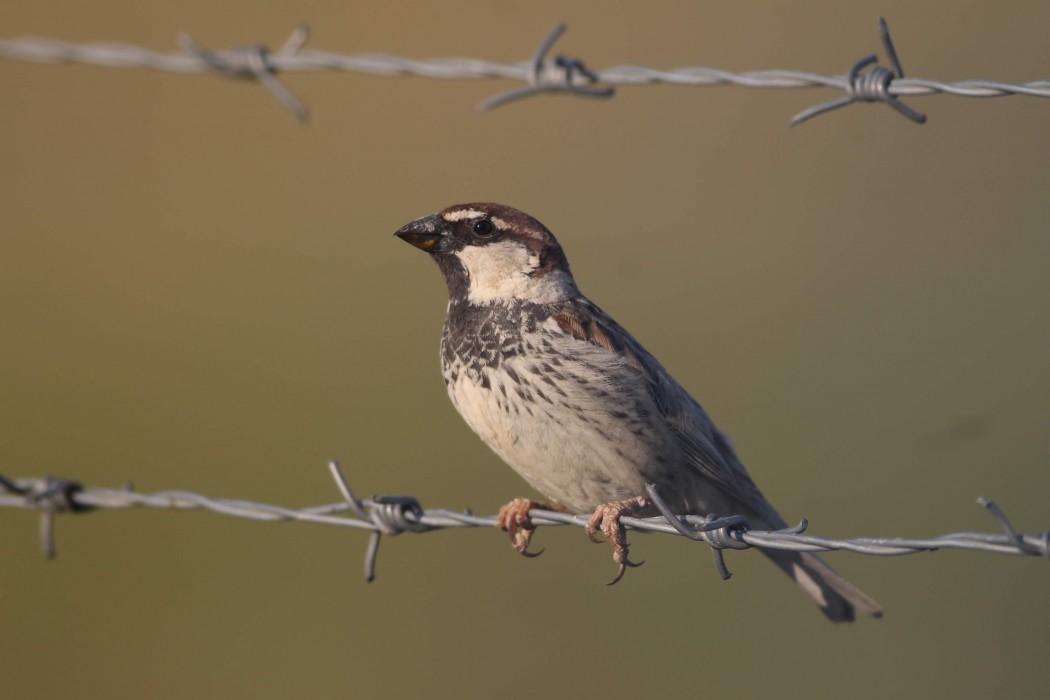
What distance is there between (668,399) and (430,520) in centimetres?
116

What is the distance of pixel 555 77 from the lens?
360 cm

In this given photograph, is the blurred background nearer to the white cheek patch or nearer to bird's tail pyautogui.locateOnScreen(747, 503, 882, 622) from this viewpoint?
bird's tail pyautogui.locateOnScreen(747, 503, 882, 622)

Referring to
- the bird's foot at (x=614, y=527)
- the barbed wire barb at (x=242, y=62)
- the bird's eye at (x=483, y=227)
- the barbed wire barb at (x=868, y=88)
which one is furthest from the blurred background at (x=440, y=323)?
the barbed wire barb at (x=868, y=88)

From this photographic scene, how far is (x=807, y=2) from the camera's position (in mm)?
12227

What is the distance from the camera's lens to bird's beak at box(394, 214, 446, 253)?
4715 millimetres

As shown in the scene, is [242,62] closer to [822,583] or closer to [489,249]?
[489,249]

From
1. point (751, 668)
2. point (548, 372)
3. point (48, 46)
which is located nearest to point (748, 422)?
point (751, 668)

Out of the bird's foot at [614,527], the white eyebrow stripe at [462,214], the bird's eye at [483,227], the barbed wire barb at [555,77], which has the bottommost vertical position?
the bird's foot at [614,527]

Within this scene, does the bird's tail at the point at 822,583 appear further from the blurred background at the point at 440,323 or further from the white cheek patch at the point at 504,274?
the blurred background at the point at 440,323

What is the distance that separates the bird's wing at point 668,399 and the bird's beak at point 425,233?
0.48 meters

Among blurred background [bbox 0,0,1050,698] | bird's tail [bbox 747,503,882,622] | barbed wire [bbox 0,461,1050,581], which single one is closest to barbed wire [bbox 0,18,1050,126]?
barbed wire [bbox 0,461,1050,581]

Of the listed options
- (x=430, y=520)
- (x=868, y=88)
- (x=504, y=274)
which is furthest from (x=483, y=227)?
(x=868, y=88)

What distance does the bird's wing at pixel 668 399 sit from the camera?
4492mm

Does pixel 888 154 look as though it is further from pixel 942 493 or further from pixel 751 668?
pixel 751 668
